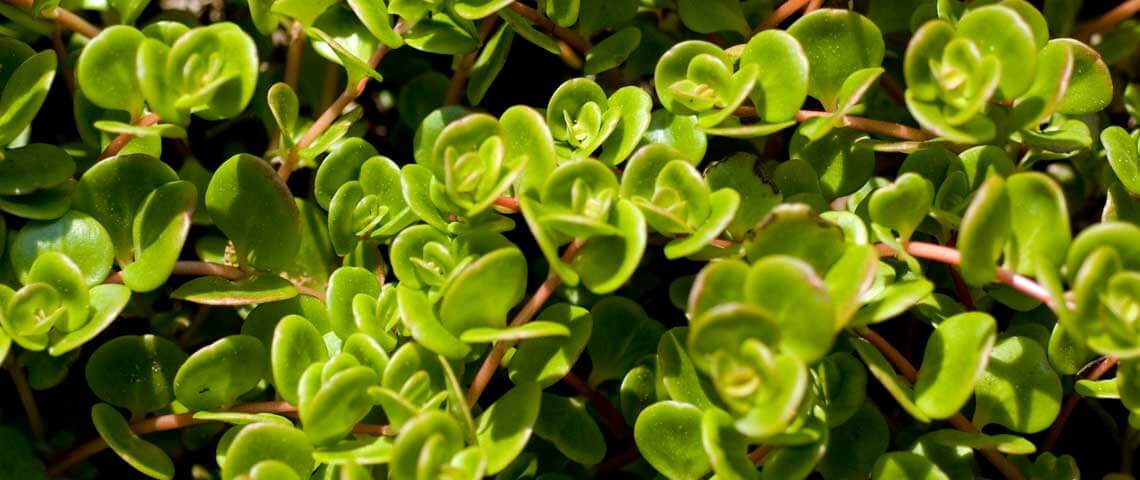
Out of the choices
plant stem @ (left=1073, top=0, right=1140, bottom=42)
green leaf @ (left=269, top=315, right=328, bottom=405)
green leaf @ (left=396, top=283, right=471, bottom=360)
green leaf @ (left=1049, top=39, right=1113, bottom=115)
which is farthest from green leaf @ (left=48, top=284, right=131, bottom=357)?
plant stem @ (left=1073, top=0, right=1140, bottom=42)

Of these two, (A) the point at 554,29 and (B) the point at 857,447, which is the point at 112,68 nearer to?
(A) the point at 554,29

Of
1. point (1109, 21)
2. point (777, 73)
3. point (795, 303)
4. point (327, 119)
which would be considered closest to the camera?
point (795, 303)

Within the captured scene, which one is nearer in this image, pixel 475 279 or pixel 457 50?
pixel 475 279

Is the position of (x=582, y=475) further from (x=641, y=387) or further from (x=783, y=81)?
(x=783, y=81)

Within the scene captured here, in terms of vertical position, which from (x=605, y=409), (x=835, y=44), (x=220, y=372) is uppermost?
(x=835, y=44)

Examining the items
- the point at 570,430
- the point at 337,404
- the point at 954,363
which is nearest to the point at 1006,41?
the point at 954,363

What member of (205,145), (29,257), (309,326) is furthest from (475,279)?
(205,145)
